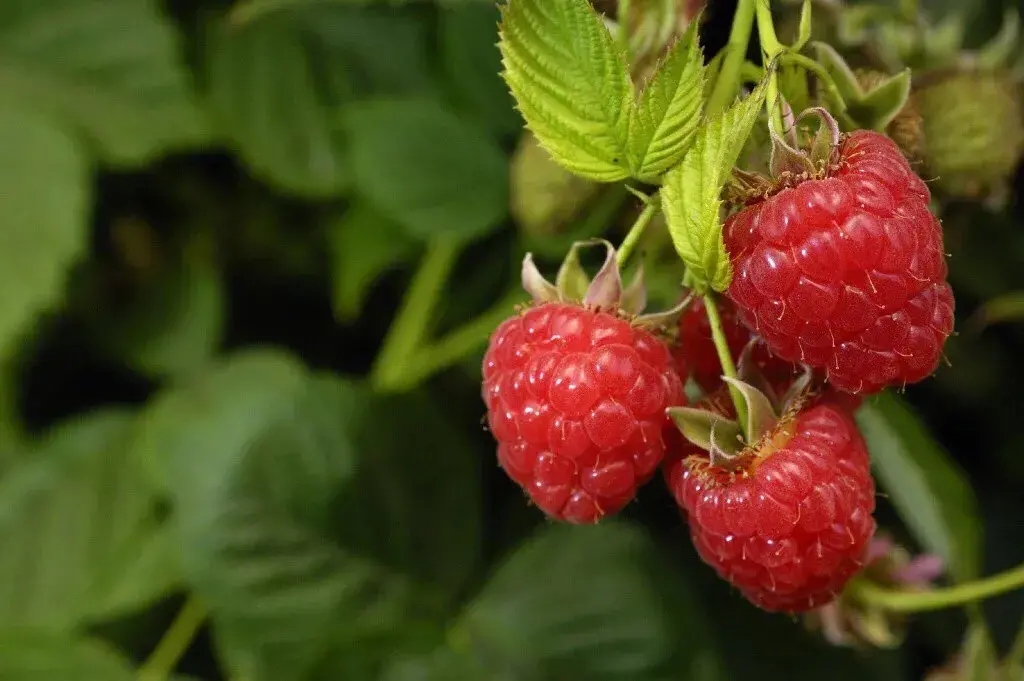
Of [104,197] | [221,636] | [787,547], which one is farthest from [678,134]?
[104,197]

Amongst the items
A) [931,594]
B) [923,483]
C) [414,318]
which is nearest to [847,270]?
[931,594]

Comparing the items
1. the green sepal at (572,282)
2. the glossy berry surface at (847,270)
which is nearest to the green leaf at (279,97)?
the green sepal at (572,282)

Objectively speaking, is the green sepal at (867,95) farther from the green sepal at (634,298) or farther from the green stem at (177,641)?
the green stem at (177,641)

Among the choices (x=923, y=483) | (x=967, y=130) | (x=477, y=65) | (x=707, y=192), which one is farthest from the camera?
(x=477, y=65)

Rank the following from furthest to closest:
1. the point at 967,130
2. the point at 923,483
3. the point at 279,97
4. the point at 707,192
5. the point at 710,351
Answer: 1. the point at 279,97
2. the point at 923,483
3. the point at 967,130
4. the point at 710,351
5. the point at 707,192

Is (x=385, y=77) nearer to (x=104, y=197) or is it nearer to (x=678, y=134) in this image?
(x=104, y=197)

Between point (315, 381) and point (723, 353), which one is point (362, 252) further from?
point (723, 353)

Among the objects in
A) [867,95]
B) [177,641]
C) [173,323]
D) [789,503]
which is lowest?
[177,641]

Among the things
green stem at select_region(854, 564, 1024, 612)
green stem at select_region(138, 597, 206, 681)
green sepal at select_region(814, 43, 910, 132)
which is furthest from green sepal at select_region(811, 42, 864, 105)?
green stem at select_region(138, 597, 206, 681)
